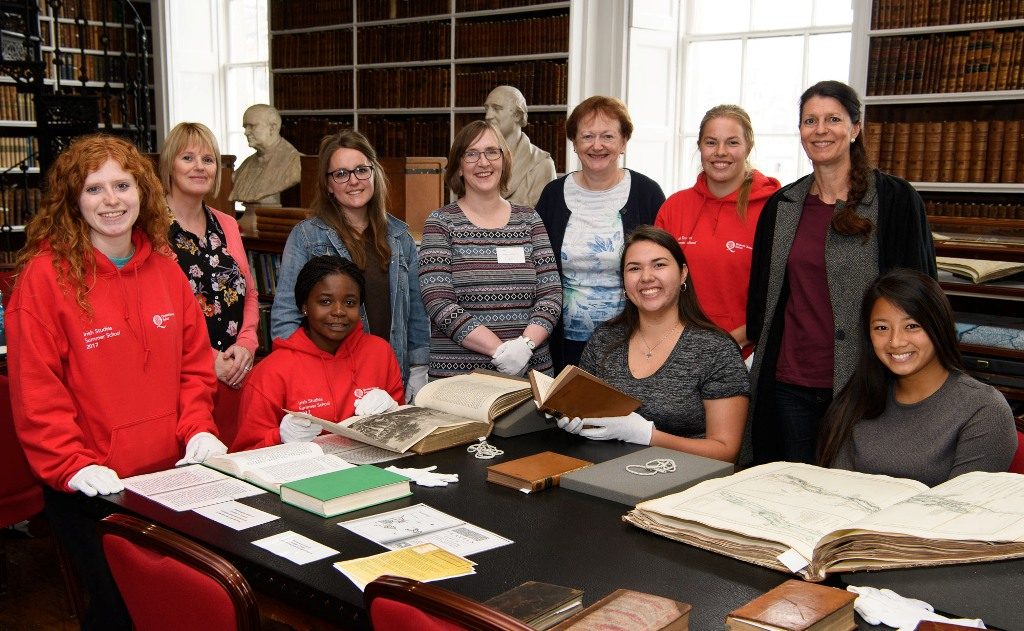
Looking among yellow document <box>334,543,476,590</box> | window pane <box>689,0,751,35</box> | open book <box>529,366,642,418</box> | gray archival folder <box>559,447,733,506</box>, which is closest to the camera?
yellow document <box>334,543,476,590</box>

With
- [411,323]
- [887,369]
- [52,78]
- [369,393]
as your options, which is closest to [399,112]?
[52,78]

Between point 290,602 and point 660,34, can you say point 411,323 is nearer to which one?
point 290,602

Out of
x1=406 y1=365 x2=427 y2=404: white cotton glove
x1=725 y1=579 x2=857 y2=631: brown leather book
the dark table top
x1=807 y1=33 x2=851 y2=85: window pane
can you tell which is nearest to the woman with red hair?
the dark table top

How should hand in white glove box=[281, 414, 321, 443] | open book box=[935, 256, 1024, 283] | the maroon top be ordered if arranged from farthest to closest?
open book box=[935, 256, 1024, 283]
the maroon top
hand in white glove box=[281, 414, 321, 443]

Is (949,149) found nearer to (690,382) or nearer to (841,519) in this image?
(690,382)

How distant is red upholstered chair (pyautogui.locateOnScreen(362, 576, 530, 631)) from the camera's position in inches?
43.2

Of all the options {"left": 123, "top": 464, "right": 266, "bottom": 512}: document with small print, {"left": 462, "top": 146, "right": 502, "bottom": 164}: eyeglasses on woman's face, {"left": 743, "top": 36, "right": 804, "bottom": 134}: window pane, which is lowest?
{"left": 123, "top": 464, "right": 266, "bottom": 512}: document with small print

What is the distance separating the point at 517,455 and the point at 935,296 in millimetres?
1018

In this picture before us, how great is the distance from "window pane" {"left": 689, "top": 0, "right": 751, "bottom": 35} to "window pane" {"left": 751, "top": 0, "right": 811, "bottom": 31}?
0.18 feet

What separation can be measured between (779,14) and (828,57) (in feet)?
1.44

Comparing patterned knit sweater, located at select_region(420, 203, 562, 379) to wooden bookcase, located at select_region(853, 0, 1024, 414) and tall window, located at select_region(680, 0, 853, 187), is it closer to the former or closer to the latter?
wooden bookcase, located at select_region(853, 0, 1024, 414)

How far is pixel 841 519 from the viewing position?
1570 millimetres

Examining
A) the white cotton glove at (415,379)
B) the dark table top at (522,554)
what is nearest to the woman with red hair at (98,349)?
the dark table top at (522,554)

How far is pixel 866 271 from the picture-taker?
2.49 meters
